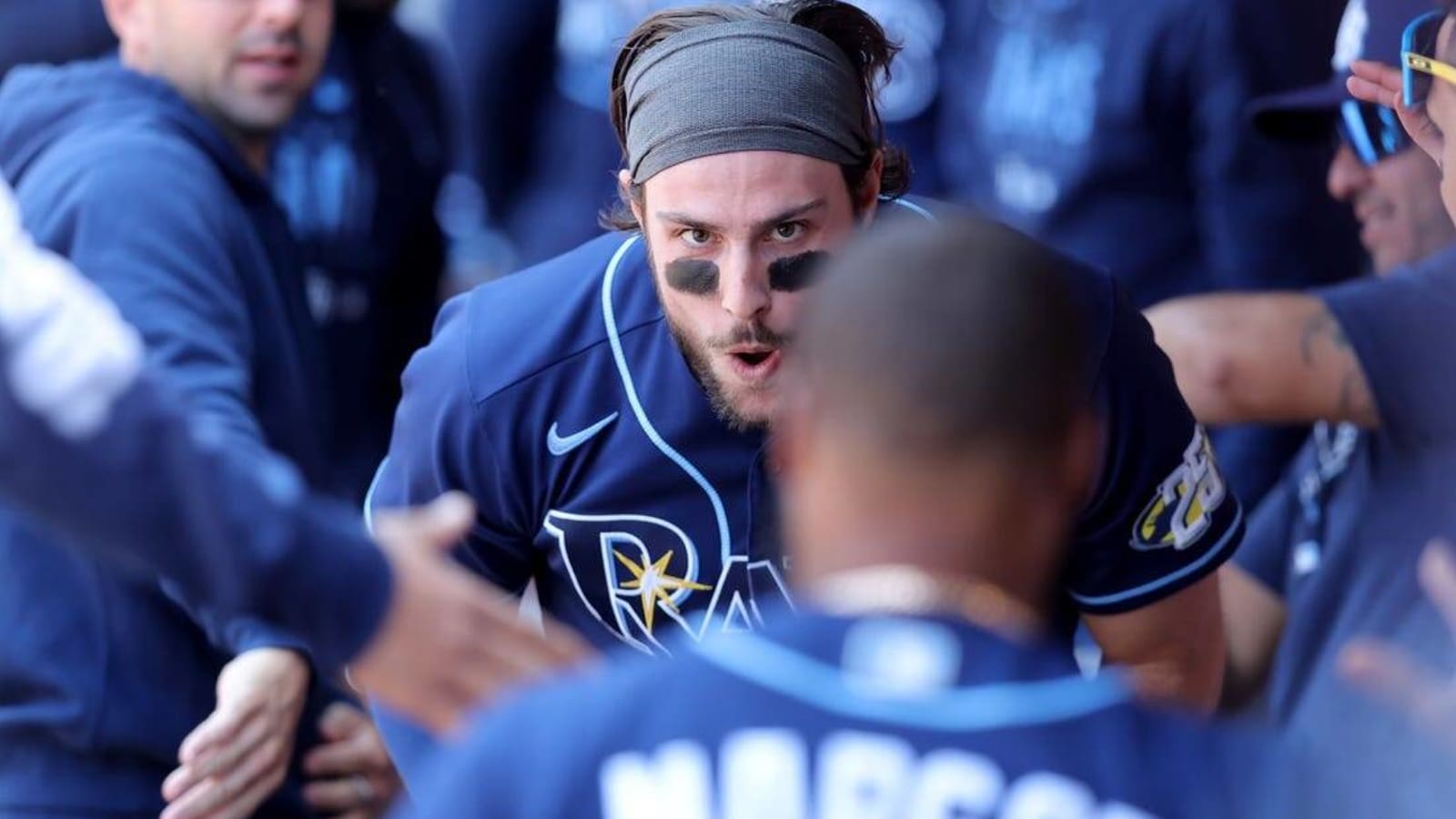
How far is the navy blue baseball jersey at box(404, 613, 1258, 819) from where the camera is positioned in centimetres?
163

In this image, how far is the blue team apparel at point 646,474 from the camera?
288cm

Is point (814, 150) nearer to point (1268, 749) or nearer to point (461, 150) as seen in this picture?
point (1268, 749)

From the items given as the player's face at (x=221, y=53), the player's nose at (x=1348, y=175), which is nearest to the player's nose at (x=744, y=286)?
the player's face at (x=221, y=53)

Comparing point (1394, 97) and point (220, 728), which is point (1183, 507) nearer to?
point (1394, 97)

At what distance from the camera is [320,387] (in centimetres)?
350

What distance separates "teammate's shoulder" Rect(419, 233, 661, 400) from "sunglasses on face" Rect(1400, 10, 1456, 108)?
3.16 ft

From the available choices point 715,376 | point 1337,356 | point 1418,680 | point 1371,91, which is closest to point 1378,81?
point 1371,91

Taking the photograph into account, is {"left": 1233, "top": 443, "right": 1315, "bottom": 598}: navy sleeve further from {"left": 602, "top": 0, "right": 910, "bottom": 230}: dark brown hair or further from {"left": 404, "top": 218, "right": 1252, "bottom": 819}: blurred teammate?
{"left": 404, "top": 218, "right": 1252, "bottom": 819}: blurred teammate

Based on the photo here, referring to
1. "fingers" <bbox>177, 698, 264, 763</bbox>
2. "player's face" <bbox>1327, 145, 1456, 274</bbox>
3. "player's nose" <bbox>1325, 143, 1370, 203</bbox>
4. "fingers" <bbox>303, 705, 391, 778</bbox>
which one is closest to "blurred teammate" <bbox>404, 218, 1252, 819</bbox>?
"fingers" <bbox>177, 698, 264, 763</bbox>

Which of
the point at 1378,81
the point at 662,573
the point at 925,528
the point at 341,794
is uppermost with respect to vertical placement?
the point at 925,528

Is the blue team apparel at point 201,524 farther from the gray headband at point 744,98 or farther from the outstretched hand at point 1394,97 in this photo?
the outstretched hand at point 1394,97

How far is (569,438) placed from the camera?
9.52 ft

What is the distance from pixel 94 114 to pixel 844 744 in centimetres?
207

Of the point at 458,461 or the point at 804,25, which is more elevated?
the point at 804,25
